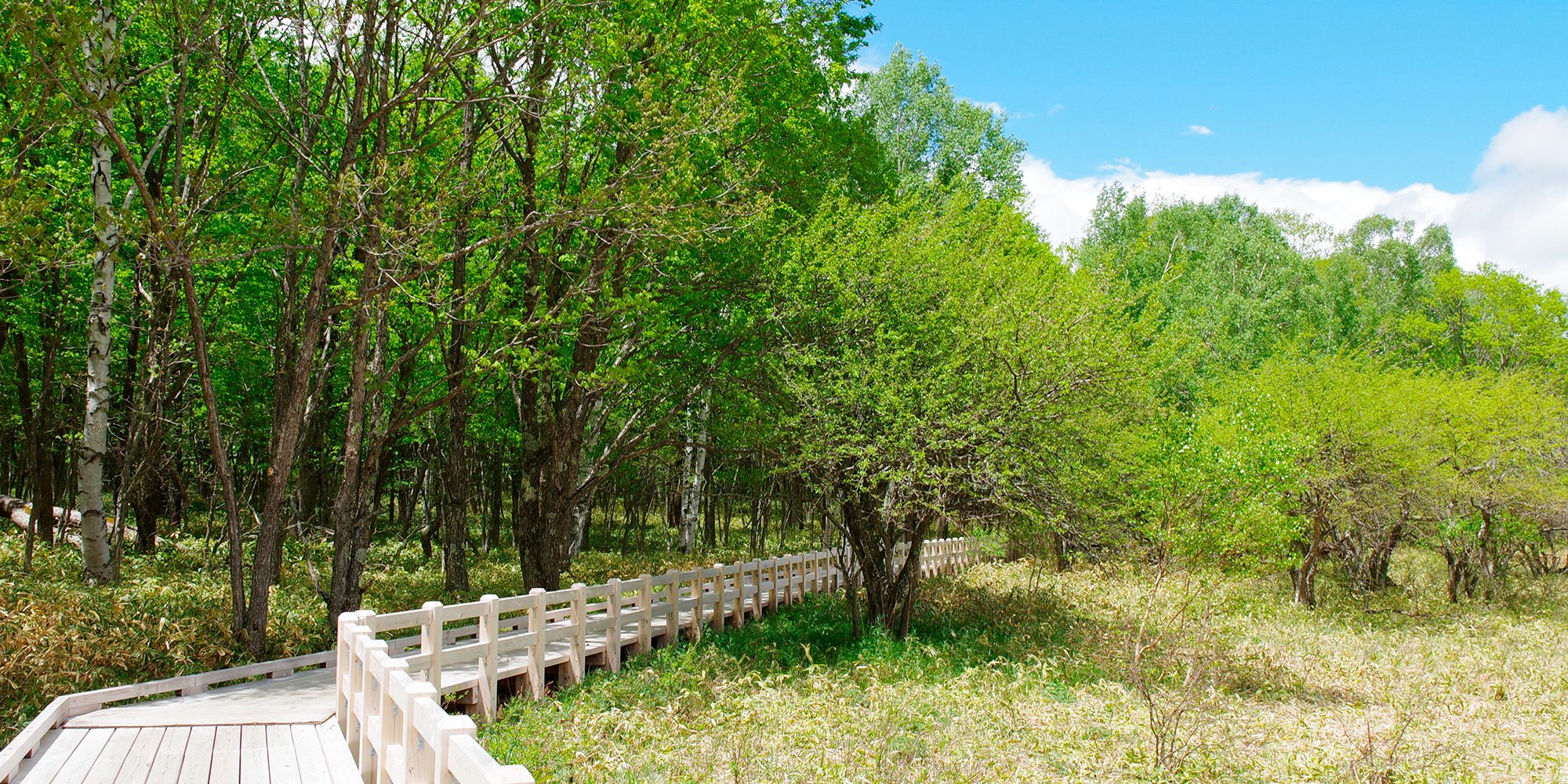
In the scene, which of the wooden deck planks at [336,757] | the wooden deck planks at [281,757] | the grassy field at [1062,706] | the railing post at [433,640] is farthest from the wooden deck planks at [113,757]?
the grassy field at [1062,706]

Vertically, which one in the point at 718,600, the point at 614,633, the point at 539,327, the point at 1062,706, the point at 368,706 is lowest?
the point at 1062,706

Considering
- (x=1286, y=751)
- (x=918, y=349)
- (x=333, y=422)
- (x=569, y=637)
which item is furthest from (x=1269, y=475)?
(x=333, y=422)

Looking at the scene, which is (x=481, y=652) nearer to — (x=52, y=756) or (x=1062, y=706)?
(x=52, y=756)

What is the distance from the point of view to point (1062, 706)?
423 inches

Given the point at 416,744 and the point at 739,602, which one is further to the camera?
the point at 739,602

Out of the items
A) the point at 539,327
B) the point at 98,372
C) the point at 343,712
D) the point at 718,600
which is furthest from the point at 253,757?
the point at 718,600

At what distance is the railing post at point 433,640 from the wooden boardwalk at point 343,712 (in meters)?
0.01

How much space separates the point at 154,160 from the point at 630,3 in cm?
825

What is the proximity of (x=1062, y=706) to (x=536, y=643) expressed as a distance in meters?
5.68

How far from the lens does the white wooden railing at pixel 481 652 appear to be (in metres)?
5.14

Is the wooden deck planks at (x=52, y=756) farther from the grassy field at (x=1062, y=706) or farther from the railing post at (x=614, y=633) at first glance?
the railing post at (x=614, y=633)

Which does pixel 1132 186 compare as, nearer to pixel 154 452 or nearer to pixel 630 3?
pixel 630 3

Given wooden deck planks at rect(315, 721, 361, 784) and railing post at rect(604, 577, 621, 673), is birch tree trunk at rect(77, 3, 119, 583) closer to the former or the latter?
railing post at rect(604, 577, 621, 673)

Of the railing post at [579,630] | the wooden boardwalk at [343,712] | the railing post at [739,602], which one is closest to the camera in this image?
the wooden boardwalk at [343,712]
